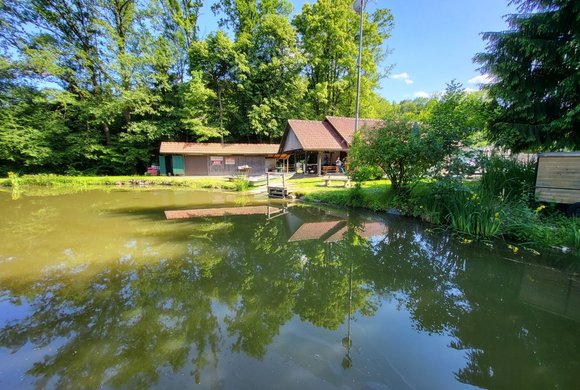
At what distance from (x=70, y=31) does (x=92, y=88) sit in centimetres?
457

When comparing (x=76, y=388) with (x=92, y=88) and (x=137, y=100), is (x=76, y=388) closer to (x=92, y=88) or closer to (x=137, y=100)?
(x=137, y=100)

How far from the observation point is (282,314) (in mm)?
3789

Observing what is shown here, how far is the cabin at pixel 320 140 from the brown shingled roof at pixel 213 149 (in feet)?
8.56

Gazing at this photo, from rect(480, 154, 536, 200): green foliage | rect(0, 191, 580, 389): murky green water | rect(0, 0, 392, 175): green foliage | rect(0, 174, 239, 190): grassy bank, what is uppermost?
rect(0, 0, 392, 175): green foliage

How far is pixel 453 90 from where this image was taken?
9.20 m

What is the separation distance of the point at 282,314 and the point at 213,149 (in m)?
23.0

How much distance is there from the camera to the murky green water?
2.73 metres

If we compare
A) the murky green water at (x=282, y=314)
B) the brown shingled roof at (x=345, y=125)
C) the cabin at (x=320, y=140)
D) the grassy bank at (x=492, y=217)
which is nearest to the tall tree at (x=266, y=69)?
the cabin at (x=320, y=140)

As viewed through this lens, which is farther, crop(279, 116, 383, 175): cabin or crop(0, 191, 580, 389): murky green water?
crop(279, 116, 383, 175): cabin

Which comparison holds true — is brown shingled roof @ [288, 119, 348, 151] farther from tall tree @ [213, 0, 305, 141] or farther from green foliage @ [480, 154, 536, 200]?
green foliage @ [480, 154, 536, 200]

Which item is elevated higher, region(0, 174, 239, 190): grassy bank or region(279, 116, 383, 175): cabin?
region(279, 116, 383, 175): cabin

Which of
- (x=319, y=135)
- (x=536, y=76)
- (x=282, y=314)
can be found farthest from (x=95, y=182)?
(x=536, y=76)

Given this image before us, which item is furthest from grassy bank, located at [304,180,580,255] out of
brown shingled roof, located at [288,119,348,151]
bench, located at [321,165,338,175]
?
bench, located at [321,165,338,175]

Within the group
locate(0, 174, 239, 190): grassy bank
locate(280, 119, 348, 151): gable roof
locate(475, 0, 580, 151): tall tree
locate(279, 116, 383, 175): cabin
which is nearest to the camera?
locate(475, 0, 580, 151): tall tree
